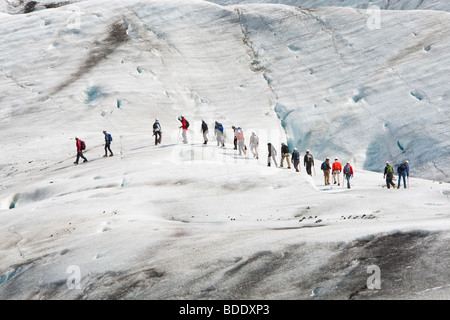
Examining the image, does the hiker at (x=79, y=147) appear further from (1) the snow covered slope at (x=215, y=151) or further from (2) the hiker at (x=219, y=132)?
(2) the hiker at (x=219, y=132)

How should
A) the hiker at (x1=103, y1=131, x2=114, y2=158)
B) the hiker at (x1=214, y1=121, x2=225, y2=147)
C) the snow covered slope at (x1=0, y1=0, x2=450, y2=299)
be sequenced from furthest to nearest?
the hiker at (x1=214, y1=121, x2=225, y2=147) → the hiker at (x1=103, y1=131, x2=114, y2=158) → the snow covered slope at (x1=0, y1=0, x2=450, y2=299)

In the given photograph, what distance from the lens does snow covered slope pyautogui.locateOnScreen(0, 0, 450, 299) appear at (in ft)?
44.0

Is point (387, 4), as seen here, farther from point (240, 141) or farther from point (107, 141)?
point (107, 141)

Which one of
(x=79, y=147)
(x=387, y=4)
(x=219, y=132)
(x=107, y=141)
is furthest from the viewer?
(x=387, y=4)

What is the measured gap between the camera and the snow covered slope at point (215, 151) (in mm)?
13398

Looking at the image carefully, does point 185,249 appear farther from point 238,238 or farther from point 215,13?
point 215,13

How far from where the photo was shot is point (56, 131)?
4069cm

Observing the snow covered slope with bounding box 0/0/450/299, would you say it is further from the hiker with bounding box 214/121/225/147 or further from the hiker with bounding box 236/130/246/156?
the hiker with bounding box 214/121/225/147

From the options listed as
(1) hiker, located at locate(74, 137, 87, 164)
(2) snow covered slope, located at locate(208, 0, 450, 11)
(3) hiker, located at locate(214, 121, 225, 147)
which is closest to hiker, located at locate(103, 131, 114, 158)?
(1) hiker, located at locate(74, 137, 87, 164)

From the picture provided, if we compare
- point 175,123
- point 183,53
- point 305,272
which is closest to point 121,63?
point 183,53

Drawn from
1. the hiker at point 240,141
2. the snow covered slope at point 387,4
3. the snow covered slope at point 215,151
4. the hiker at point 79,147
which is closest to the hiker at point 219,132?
the snow covered slope at point 215,151

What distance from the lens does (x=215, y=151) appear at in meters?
30.6

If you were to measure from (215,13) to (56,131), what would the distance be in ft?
77.6

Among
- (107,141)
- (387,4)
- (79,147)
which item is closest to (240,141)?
(107,141)
